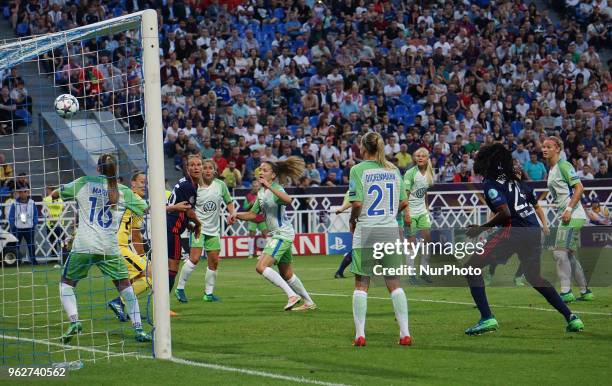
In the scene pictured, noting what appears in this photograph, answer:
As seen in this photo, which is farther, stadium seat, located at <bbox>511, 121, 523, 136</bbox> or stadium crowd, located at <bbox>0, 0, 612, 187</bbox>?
stadium seat, located at <bbox>511, 121, 523, 136</bbox>

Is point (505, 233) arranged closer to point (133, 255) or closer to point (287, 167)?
point (287, 167)

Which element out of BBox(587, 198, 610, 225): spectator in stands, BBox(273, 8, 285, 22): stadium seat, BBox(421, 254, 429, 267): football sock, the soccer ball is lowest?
BBox(421, 254, 429, 267): football sock

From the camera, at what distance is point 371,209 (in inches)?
445

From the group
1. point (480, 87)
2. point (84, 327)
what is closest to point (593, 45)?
point (480, 87)

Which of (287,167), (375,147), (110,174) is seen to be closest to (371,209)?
(375,147)

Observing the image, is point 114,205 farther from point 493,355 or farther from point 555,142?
point 555,142

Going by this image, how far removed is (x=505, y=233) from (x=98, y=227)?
15.4 ft

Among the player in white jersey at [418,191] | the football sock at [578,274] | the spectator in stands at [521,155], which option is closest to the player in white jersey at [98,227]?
the football sock at [578,274]

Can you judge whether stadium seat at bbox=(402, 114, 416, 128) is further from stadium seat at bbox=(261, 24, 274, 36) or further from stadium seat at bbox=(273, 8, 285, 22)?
stadium seat at bbox=(273, 8, 285, 22)

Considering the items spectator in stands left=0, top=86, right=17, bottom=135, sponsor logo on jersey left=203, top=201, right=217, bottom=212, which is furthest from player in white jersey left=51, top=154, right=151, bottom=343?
spectator in stands left=0, top=86, right=17, bottom=135

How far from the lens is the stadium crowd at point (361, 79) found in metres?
29.8

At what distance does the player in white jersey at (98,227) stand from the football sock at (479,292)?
3776 mm

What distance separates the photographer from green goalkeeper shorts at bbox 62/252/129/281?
11703 millimetres

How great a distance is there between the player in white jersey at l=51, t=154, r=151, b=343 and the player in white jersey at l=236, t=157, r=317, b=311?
12.5 ft
